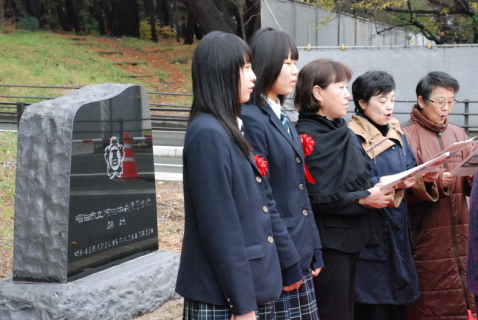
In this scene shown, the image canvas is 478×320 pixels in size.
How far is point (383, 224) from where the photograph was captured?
4398 millimetres

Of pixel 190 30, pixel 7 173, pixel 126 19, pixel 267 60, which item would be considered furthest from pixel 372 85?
pixel 126 19

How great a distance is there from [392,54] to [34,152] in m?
13.9

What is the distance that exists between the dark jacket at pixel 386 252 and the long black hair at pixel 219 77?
5.47 ft

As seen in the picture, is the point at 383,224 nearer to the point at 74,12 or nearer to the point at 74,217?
the point at 74,217

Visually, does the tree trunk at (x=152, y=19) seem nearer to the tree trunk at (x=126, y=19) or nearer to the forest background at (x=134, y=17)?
the forest background at (x=134, y=17)

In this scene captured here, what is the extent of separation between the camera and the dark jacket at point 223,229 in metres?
2.67

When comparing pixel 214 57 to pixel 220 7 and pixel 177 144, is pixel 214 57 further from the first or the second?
pixel 220 7

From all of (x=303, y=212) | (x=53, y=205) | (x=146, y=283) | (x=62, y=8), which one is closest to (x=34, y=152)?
(x=53, y=205)

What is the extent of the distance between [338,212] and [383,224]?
616 mm

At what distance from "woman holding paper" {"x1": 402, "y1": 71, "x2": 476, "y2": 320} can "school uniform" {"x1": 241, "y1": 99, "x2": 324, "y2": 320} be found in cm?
140

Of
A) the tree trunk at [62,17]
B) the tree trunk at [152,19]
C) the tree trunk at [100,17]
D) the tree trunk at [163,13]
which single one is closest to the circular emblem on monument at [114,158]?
the tree trunk at [152,19]

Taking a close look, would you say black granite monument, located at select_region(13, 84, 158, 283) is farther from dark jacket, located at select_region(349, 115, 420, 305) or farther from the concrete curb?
the concrete curb

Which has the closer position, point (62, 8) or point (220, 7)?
point (220, 7)

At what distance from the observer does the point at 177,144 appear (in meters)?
18.7
